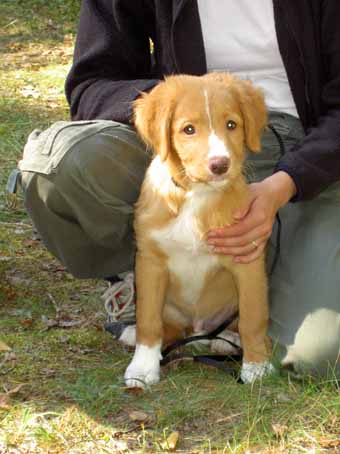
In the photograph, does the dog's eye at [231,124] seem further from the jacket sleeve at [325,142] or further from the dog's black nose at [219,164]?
the jacket sleeve at [325,142]

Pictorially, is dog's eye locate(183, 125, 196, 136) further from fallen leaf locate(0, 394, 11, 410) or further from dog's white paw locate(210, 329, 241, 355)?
fallen leaf locate(0, 394, 11, 410)

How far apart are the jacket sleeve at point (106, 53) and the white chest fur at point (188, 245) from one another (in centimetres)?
56

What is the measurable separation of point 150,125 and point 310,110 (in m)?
0.82

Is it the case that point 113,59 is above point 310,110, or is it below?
above

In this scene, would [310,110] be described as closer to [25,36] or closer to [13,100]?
[13,100]

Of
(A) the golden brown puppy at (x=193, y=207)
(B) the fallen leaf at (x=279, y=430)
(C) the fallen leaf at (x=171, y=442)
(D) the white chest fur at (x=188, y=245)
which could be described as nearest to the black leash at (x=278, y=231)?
(A) the golden brown puppy at (x=193, y=207)

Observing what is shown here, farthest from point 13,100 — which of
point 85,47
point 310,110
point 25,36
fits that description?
point 310,110

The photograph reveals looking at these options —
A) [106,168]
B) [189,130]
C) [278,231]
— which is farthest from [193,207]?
[278,231]

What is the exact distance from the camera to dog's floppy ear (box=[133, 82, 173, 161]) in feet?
9.39

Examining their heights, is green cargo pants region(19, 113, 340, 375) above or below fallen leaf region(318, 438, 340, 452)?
above

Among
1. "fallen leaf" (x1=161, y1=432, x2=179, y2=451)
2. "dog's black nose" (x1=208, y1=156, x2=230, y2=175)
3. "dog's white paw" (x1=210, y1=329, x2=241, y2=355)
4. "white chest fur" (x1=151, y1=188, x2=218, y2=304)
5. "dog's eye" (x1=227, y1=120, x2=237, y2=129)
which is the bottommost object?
"dog's white paw" (x1=210, y1=329, x2=241, y2=355)

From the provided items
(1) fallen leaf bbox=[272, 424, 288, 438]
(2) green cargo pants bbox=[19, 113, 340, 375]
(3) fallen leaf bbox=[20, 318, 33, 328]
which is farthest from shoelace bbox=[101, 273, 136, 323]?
(1) fallen leaf bbox=[272, 424, 288, 438]

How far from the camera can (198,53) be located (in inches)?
133

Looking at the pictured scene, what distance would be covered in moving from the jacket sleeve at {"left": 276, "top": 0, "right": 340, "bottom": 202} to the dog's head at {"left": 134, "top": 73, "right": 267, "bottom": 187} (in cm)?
30
